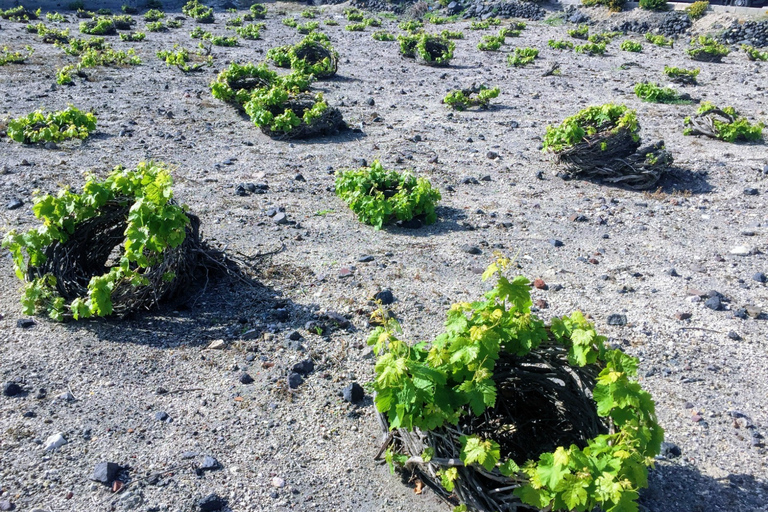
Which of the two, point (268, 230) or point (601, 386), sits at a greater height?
point (601, 386)

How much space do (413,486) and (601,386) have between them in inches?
50.4

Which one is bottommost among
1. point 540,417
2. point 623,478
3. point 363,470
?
point 363,470

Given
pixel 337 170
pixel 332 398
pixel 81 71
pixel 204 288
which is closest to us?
pixel 332 398

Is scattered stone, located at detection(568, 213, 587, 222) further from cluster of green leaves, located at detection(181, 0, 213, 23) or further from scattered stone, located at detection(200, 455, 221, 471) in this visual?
cluster of green leaves, located at detection(181, 0, 213, 23)

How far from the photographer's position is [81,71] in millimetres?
13867

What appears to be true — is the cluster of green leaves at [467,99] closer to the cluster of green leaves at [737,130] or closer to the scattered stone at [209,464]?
the cluster of green leaves at [737,130]

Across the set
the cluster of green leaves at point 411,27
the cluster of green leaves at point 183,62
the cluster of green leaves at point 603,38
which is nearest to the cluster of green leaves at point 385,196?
the cluster of green leaves at point 183,62

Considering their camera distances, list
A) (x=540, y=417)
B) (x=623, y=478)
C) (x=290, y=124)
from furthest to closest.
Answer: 1. (x=290, y=124)
2. (x=540, y=417)
3. (x=623, y=478)

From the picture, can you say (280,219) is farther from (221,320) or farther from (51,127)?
(51,127)

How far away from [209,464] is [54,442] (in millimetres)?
946

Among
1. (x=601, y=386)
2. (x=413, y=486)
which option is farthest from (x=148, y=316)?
(x=601, y=386)

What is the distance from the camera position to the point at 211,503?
3342 mm

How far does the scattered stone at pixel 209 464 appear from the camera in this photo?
359 cm

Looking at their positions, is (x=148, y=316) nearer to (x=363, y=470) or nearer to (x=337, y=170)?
(x=363, y=470)
